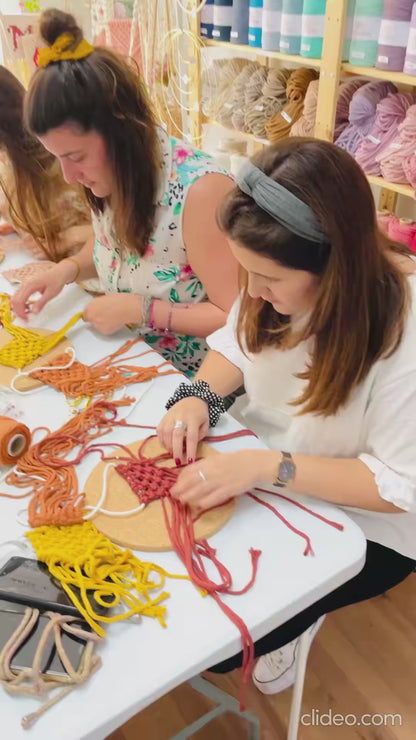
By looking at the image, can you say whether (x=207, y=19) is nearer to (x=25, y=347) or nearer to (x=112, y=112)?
(x=112, y=112)

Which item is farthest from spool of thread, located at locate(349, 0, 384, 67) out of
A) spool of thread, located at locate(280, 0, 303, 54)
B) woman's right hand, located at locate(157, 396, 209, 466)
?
woman's right hand, located at locate(157, 396, 209, 466)

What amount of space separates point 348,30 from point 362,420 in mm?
1271

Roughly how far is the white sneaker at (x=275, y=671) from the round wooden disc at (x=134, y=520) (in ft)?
1.97

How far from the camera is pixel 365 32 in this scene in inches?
58.5

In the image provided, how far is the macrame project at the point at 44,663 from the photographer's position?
51 centimetres

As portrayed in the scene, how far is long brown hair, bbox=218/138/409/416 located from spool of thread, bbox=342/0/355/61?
109 centimetres

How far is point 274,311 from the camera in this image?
0.85 meters

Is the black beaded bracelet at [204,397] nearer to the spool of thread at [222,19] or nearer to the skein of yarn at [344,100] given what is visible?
the skein of yarn at [344,100]

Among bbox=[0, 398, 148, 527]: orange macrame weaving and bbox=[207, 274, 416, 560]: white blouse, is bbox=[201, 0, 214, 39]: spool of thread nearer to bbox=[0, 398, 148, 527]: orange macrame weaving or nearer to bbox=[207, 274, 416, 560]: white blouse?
bbox=[207, 274, 416, 560]: white blouse

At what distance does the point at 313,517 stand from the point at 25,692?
36cm

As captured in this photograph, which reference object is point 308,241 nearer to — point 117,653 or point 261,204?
point 261,204

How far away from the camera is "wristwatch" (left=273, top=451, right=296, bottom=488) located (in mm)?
721

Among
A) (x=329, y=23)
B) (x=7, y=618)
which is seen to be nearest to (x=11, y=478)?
(x=7, y=618)

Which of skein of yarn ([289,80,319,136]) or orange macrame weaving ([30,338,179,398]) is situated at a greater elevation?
skein of yarn ([289,80,319,136])
